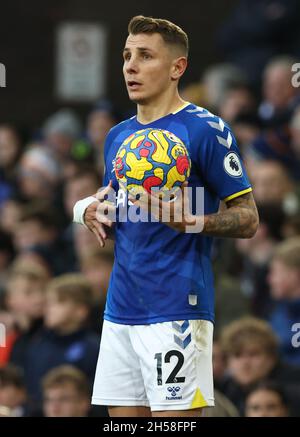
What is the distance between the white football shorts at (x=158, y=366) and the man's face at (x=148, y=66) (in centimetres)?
107

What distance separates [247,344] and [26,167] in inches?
239

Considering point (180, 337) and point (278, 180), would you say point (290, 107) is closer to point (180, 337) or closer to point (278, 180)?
point (278, 180)

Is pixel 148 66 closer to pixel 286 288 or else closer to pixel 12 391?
pixel 12 391

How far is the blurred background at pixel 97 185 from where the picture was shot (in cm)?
885

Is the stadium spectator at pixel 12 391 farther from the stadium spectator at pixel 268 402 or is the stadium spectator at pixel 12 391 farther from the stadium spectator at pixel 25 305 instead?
the stadium spectator at pixel 268 402

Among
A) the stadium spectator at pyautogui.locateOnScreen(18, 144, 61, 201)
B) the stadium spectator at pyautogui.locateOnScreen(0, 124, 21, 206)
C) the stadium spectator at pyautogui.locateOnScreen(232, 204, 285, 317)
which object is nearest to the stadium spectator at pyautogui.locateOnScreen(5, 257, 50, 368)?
the stadium spectator at pyautogui.locateOnScreen(232, 204, 285, 317)

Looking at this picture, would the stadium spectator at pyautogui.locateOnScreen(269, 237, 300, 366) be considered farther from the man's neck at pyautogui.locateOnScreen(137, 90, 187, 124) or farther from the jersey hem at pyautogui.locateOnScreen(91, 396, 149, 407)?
the man's neck at pyautogui.locateOnScreen(137, 90, 187, 124)

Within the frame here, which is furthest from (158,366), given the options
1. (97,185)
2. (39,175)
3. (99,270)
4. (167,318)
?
(39,175)

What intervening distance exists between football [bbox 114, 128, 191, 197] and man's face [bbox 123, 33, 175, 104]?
0.25 metres

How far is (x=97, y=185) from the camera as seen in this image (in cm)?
1266

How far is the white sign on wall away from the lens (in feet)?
49.8

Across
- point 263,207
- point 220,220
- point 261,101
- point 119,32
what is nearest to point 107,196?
point 220,220

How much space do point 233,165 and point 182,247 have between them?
441 mm

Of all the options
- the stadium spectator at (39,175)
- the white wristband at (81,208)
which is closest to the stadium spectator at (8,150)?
the stadium spectator at (39,175)
